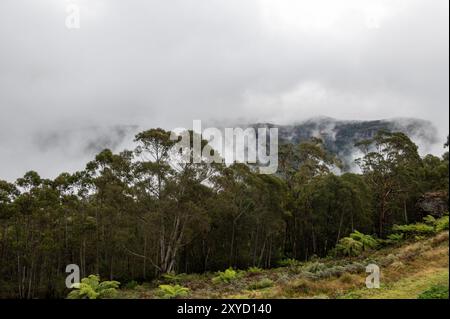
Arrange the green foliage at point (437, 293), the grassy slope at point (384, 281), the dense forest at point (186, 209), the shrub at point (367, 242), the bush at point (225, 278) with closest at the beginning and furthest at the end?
1. the green foliage at point (437, 293)
2. the grassy slope at point (384, 281)
3. the bush at point (225, 278)
4. the dense forest at point (186, 209)
5. the shrub at point (367, 242)

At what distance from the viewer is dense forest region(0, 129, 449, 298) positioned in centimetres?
2928

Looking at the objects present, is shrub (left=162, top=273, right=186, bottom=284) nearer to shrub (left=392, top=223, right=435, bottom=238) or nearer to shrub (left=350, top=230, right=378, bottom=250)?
shrub (left=350, top=230, right=378, bottom=250)

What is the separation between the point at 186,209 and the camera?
2920cm

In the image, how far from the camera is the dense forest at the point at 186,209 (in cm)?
2928

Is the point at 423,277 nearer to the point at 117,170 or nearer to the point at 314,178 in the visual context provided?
the point at 117,170

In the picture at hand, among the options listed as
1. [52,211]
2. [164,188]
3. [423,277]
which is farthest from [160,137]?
[423,277]

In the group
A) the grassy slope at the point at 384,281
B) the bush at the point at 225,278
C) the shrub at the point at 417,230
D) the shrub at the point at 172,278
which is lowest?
the shrub at the point at 172,278

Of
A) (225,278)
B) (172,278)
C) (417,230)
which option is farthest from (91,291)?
(417,230)

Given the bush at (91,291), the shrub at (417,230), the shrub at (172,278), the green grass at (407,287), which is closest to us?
the green grass at (407,287)

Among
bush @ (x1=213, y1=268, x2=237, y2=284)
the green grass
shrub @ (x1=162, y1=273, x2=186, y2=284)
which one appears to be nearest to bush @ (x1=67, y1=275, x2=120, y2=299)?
shrub @ (x1=162, y1=273, x2=186, y2=284)

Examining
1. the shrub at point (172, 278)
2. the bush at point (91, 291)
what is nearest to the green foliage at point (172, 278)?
the shrub at point (172, 278)

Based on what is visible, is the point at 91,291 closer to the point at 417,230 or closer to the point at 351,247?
the point at 351,247

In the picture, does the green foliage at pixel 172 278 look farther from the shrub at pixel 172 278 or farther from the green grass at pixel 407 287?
the green grass at pixel 407 287

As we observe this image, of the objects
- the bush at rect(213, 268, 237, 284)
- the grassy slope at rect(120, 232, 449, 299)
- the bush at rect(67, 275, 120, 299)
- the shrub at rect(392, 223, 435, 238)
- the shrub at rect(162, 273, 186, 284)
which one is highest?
the shrub at rect(392, 223, 435, 238)
